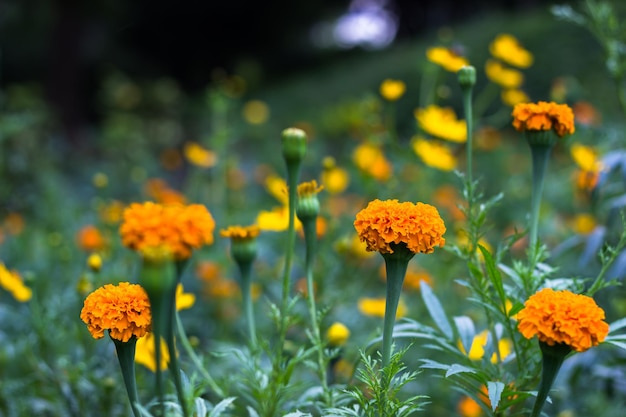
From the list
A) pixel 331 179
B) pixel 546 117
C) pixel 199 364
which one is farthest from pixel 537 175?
pixel 331 179

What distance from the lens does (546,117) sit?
0.96 m

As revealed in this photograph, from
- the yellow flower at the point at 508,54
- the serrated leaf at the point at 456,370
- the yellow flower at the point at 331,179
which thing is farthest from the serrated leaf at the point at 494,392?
the yellow flower at the point at 508,54

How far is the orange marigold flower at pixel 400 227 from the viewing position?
769 millimetres

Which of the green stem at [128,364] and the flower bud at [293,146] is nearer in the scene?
the green stem at [128,364]

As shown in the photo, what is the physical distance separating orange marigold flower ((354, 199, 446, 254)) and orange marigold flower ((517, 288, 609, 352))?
139 millimetres

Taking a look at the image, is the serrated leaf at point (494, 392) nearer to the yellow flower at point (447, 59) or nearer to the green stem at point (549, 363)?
the green stem at point (549, 363)

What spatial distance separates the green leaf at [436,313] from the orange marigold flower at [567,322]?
243mm

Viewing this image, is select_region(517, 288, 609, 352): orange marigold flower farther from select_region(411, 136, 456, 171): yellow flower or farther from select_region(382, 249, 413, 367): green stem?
select_region(411, 136, 456, 171): yellow flower

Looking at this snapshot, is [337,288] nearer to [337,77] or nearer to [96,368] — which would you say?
[96,368]

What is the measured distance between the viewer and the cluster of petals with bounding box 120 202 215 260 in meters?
0.59

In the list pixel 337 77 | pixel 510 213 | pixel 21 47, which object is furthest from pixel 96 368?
pixel 21 47

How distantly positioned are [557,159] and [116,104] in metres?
3.55

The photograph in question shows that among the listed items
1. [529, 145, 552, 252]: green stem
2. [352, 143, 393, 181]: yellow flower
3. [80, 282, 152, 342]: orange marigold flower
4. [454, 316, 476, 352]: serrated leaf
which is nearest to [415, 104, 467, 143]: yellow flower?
[352, 143, 393, 181]: yellow flower

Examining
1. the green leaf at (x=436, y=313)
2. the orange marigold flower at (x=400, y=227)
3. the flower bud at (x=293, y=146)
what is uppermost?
the flower bud at (x=293, y=146)
